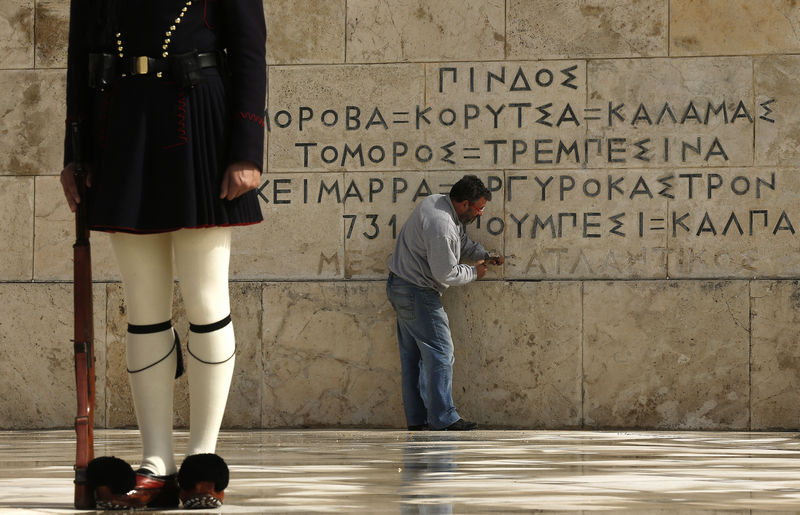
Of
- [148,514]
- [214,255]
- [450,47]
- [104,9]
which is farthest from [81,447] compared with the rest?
[450,47]

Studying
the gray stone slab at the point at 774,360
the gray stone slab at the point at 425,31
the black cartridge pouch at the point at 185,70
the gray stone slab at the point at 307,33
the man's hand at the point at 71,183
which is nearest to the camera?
the black cartridge pouch at the point at 185,70

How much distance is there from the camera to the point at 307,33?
10.3 metres

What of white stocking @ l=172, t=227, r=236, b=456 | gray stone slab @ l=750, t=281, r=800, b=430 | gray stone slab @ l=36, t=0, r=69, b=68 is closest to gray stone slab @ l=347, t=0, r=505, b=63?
gray stone slab @ l=36, t=0, r=69, b=68

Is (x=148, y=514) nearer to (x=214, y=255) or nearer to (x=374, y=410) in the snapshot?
(x=214, y=255)

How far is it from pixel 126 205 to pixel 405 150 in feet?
19.9

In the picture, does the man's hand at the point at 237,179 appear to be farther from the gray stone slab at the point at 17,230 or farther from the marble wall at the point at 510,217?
the gray stone slab at the point at 17,230

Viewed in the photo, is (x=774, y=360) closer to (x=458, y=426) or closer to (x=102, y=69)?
(x=458, y=426)

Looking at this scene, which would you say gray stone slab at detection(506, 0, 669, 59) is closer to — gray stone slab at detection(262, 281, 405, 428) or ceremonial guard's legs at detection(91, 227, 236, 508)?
gray stone slab at detection(262, 281, 405, 428)

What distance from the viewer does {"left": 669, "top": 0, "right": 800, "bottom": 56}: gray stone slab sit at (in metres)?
9.94

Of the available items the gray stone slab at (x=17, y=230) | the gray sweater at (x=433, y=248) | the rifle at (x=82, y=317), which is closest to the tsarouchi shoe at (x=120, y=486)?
the rifle at (x=82, y=317)

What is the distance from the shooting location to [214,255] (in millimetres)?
4297

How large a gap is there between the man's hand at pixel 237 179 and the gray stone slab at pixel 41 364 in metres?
6.20

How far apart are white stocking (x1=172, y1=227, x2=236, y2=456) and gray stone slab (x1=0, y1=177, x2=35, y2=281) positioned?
6.42 meters

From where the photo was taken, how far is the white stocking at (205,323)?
4.27 m
